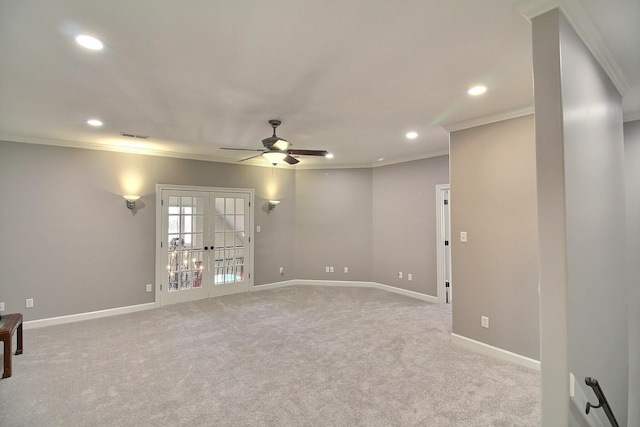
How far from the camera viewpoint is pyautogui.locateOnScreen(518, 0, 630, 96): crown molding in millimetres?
1583

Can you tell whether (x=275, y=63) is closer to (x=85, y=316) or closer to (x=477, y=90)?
(x=477, y=90)

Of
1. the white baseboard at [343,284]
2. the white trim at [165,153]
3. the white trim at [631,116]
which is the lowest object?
the white baseboard at [343,284]

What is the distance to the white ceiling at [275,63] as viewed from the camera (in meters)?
1.69

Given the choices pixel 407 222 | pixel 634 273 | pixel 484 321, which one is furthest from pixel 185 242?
pixel 634 273

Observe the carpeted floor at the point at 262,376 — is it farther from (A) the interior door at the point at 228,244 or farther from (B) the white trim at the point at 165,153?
(B) the white trim at the point at 165,153

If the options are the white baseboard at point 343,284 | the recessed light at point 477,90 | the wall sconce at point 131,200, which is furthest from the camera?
the white baseboard at point 343,284

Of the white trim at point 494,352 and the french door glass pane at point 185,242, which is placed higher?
the french door glass pane at point 185,242

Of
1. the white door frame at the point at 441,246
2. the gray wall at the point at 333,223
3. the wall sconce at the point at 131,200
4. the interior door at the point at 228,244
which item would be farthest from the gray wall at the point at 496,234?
the wall sconce at the point at 131,200

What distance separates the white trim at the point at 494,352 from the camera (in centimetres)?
309

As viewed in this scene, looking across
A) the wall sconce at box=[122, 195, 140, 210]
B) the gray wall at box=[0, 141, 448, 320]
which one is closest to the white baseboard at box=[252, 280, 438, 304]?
the gray wall at box=[0, 141, 448, 320]

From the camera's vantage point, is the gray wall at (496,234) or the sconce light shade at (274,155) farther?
the sconce light shade at (274,155)

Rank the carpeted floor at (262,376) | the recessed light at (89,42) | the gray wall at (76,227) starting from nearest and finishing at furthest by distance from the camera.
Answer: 1. the recessed light at (89,42)
2. the carpeted floor at (262,376)
3. the gray wall at (76,227)

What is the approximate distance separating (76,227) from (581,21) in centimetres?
609

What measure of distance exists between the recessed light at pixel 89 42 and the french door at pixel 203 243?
355cm
